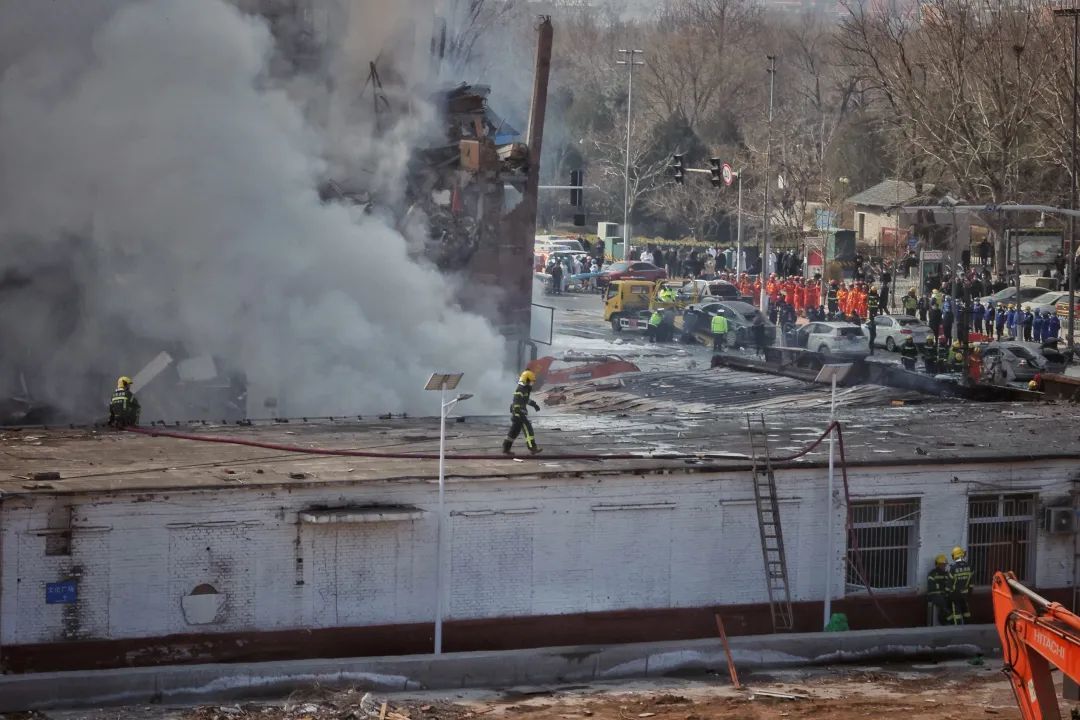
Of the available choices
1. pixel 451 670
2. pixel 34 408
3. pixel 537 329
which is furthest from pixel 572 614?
pixel 537 329

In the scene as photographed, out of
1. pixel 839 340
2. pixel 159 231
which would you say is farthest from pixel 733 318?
pixel 159 231

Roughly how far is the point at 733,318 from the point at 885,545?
22.7 metres

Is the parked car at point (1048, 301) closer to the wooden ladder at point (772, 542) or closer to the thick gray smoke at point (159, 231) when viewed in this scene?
the thick gray smoke at point (159, 231)

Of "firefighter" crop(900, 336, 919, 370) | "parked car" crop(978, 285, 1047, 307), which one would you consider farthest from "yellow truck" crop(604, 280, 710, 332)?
"firefighter" crop(900, 336, 919, 370)

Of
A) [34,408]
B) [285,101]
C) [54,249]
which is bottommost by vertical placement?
[34,408]

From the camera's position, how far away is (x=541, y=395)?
93.2 feet

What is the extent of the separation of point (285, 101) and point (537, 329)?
14.4 meters

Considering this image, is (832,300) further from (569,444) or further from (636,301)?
(569,444)

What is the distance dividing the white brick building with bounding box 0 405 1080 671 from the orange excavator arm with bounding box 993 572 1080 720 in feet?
15.3

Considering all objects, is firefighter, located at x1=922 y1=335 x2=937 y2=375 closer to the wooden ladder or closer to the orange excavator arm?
the wooden ladder

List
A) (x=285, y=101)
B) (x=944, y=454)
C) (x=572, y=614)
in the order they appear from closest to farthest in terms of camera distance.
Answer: (x=572, y=614) < (x=944, y=454) < (x=285, y=101)

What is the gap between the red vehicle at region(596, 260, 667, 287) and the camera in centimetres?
5162

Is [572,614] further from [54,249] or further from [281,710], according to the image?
[54,249]

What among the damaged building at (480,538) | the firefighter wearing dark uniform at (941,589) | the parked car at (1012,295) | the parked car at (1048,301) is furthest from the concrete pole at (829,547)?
the parked car at (1048,301)
